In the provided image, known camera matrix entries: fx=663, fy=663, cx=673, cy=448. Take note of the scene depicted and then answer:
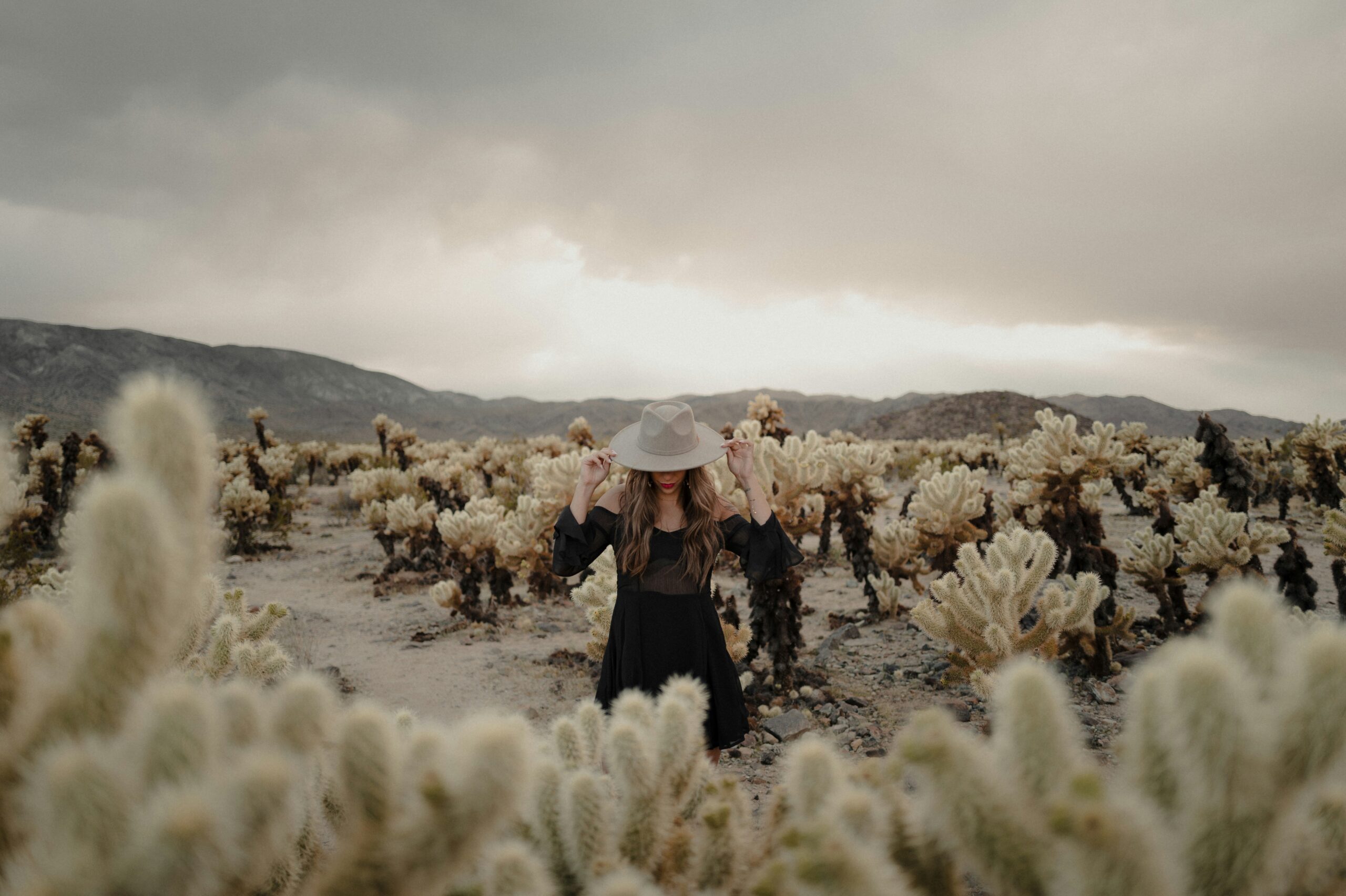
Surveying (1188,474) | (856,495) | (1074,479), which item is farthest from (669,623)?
(1188,474)

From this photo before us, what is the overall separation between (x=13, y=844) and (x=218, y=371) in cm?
10575

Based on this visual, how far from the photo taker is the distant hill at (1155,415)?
67500mm

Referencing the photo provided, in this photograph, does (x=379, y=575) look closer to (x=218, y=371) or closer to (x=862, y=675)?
(x=862, y=675)

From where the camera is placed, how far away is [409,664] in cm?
673

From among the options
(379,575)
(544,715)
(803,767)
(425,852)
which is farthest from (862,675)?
(379,575)

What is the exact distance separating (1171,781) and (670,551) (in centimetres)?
287

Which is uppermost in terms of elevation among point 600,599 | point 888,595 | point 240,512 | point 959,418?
point 959,418

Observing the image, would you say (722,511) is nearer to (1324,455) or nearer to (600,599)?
(600,599)

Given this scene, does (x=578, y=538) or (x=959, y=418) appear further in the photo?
(x=959, y=418)

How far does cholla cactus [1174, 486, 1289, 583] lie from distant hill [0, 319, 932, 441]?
156 feet

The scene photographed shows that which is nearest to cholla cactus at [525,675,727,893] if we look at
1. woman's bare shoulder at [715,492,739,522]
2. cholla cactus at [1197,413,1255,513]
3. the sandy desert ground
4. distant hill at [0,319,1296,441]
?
woman's bare shoulder at [715,492,739,522]

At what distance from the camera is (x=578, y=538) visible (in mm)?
3904

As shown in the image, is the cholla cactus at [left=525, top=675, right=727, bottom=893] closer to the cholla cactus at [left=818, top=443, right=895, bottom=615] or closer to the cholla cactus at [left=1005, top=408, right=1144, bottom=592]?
the cholla cactus at [left=818, top=443, right=895, bottom=615]

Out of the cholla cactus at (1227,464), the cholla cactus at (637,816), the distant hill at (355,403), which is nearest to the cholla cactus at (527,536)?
the cholla cactus at (637,816)
